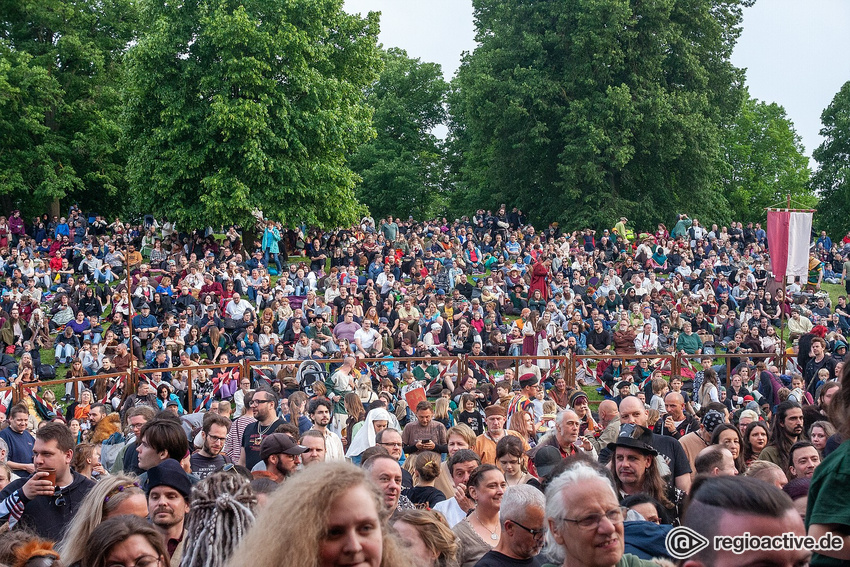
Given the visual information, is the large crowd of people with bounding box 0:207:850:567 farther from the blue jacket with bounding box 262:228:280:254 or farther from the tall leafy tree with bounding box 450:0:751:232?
the tall leafy tree with bounding box 450:0:751:232

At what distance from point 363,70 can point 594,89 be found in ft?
32.4

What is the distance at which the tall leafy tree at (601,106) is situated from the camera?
129 ft

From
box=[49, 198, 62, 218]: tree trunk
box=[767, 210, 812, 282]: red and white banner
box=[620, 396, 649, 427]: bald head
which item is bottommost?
box=[620, 396, 649, 427]: bald head

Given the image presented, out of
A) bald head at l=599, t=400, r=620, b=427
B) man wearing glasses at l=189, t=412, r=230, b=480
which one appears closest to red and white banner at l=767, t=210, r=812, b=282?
bald head at l=599, t=400, r=620, b=427

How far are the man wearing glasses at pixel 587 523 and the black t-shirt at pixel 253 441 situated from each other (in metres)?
4.69

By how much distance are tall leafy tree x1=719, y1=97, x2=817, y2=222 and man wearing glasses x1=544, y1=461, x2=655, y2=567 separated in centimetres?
5294

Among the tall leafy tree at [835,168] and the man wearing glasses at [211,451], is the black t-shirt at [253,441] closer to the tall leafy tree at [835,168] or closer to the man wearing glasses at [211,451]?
the man wearing glasses at [211,451]

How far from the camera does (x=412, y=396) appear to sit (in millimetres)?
15602

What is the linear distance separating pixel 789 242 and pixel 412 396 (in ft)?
24.0

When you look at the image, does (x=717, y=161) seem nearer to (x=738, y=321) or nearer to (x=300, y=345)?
(x=738, y=321)

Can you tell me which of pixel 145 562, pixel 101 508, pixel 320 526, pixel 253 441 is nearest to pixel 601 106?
pixel 253 441

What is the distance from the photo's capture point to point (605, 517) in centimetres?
332

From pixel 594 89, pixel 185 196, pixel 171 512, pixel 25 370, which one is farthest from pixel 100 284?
pixel 171 512

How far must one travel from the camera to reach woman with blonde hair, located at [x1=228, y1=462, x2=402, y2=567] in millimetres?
2668
